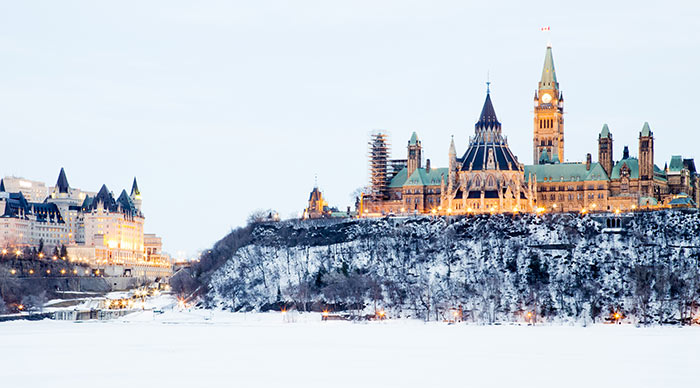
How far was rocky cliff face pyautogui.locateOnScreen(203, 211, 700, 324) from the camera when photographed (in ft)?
490

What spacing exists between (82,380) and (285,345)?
31.8 m

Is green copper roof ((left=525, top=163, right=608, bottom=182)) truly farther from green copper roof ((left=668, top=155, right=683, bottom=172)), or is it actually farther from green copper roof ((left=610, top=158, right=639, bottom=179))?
green copper roof ((left=668, top=155, right=683, bottom=172))

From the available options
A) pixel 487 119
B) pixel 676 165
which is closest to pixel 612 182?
pixel 676 165

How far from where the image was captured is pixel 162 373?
89.3m

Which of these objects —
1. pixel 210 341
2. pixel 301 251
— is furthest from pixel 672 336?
pixel 301 251

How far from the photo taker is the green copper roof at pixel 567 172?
190 metres

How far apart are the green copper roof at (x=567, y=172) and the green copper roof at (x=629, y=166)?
1916mm

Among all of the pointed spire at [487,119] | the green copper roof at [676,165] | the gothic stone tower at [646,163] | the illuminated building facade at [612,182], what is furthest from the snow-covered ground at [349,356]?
the green copper roof at [676,165]

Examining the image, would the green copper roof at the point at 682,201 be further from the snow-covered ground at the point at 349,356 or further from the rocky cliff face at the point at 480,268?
the snow-covered ground at the point at 349,356

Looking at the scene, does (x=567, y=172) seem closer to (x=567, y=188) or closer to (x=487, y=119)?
(x=567, y=188)

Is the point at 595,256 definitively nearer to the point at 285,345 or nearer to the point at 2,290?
the point at 285,345

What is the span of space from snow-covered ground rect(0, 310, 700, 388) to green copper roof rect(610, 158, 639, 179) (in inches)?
2154

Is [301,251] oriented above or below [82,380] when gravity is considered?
above

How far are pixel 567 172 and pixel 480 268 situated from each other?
3675 cm
